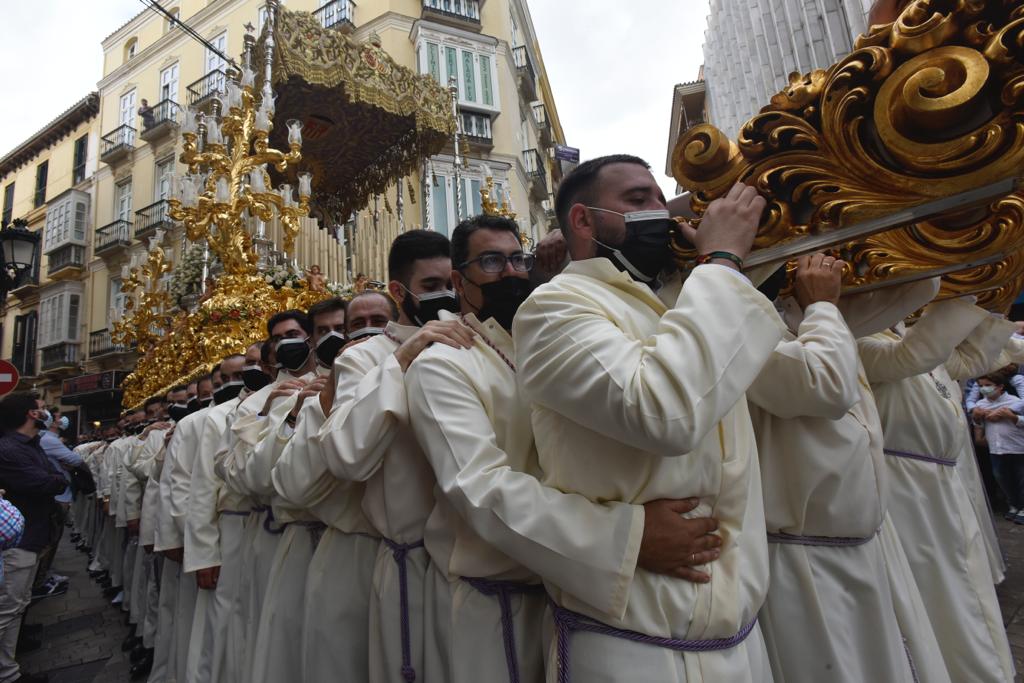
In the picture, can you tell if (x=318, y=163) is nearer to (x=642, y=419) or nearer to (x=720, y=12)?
(x=642, y=419)

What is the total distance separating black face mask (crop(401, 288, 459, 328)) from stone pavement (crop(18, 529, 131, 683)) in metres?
4.20

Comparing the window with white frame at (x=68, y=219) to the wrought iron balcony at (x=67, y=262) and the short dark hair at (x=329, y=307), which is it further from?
the short dark hair at (x=329, y=307)

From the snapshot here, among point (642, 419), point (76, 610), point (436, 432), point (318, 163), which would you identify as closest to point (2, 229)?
point (76, 610)

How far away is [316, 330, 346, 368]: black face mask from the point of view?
2.95m

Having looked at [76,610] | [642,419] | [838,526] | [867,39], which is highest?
[867,39]

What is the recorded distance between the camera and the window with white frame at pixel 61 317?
71.6 ft

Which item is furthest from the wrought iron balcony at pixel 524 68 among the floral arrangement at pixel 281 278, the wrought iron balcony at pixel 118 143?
the floral arrangement at pixel 281 278

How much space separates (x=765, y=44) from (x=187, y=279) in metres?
13.4

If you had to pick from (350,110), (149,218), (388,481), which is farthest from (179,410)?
(149,218)

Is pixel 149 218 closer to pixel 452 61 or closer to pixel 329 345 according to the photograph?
pixel 452 61

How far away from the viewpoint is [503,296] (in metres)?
1.93

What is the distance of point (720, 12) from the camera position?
1845cm

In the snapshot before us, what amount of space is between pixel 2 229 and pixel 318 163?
5710 millimetres

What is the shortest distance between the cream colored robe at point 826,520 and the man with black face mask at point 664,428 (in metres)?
0.40
